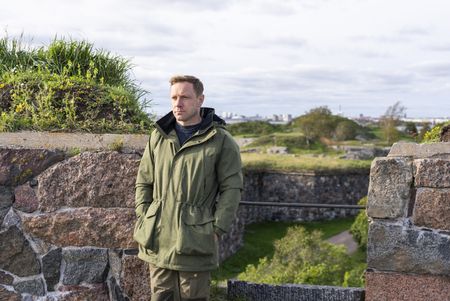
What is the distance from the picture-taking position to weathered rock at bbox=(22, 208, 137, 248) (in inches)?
150

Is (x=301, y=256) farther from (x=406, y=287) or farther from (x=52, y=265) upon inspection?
(x=52, y=265)

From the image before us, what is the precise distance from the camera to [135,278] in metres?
3.81

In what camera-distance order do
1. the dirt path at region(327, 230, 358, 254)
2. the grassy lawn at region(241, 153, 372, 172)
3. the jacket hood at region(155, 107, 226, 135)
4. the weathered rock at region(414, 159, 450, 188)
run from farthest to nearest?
1. the grassy lawn at region(241, 153, 372, 172)
2. the dirt path at region(327, 230, 358, 254)
3. the weathered rock at region(414, 159, 450, 188)
4. the jacket hood at region(155, 107, 226, 135)

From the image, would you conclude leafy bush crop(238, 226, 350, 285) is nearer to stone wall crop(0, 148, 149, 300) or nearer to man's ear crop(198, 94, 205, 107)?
stone wall crop(0, 148, 149, 300)

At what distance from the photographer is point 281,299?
13.5 feet

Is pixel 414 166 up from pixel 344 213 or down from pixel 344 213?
up

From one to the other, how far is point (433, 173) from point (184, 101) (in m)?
1.49

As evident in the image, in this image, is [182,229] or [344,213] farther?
[344,213]

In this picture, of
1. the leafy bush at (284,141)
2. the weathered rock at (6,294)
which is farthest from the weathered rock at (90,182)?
the leafy bush at (284,141)

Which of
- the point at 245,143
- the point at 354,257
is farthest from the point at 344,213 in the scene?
the point at 245,143

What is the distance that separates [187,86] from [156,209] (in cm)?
68

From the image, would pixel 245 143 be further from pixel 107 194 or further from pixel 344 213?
pixel 107 194

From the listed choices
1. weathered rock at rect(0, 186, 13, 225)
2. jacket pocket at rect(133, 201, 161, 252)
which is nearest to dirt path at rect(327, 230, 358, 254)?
weathered rock at rect(0, 186, 13, 225)

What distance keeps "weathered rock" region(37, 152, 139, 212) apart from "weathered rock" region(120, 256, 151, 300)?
359 mm
